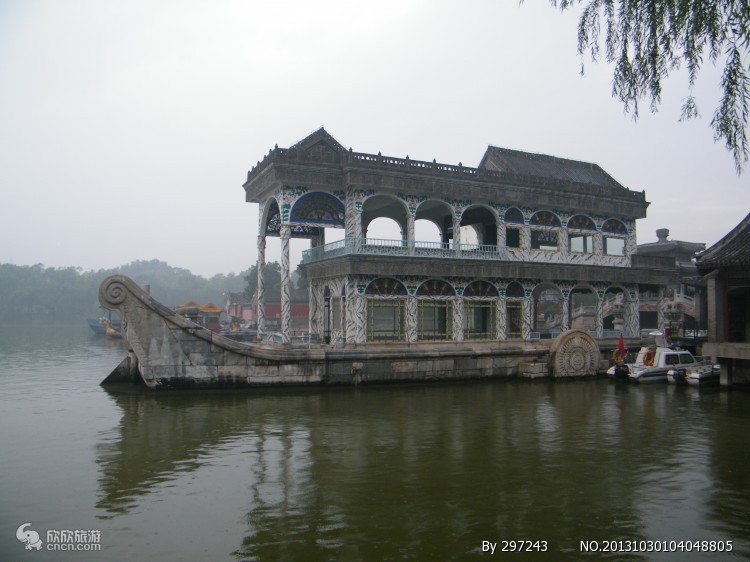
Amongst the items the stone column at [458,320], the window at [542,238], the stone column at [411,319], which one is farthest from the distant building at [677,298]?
the stone column at [411,319]

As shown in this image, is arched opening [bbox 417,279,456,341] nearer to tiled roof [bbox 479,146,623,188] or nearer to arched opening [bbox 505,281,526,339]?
arched opening [bbox 505,281,526,339]

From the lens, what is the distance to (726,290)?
19734 millimetres

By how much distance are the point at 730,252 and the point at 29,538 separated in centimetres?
2014

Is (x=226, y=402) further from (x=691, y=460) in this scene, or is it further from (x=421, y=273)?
(x=691, y=460)

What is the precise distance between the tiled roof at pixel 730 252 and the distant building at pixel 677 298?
6618 millimetres

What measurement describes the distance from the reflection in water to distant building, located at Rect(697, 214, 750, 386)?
8.27ft

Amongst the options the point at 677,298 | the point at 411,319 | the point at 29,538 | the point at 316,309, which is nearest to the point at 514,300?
the point at 411,319

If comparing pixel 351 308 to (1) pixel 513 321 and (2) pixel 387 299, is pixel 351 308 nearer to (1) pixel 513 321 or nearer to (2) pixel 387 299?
(2) pixel 387 299

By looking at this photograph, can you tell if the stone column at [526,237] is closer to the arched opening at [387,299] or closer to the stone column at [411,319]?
the stone column at [411,319]

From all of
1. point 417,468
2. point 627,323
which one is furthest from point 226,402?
point 627,323

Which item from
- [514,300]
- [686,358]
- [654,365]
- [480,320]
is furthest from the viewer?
[480,320]

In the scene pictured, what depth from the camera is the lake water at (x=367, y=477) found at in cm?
698

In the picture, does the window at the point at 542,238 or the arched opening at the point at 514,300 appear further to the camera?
the window at the point at 542,238

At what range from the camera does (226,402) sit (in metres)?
16.4
